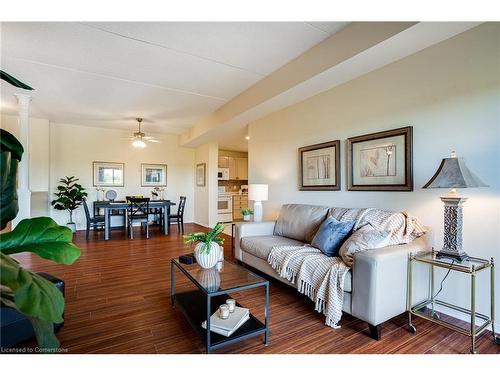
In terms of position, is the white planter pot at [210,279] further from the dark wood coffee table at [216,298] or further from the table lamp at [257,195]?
the table lamp at [257,195]

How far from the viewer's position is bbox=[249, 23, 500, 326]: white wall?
1935 millimetres

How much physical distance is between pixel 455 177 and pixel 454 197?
168 millimetres

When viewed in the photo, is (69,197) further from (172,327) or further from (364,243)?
(364,243)

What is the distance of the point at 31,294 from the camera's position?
0.82 metres

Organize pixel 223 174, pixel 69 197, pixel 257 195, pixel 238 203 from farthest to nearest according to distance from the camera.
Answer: pixel 223 174, pixel 238 203, pixel 69 197, pixel 257 195

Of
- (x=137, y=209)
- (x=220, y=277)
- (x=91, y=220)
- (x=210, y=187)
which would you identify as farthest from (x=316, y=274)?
(x=91, y=220)

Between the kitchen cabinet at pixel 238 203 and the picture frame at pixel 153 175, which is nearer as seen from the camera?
the picture frame at pixel 153 175

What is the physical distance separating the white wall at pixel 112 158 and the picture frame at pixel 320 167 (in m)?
4.69

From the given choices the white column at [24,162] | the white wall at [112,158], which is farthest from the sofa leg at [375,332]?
the white wall at [112,158]

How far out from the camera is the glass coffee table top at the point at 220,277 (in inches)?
69.7

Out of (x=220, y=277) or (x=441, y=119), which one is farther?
(x=441, y=119)

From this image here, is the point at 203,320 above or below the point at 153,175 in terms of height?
below

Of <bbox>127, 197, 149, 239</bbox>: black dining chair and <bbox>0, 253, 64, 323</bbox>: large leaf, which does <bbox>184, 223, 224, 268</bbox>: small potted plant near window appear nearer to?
<bbox>0, 253, 64, 323</bbox>: large leaf
